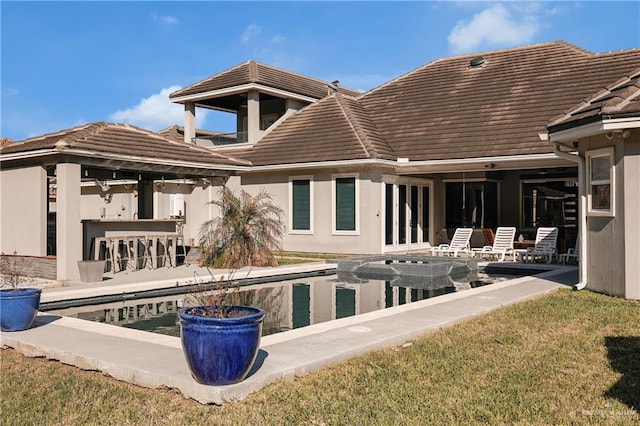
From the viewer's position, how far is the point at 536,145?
764 inches

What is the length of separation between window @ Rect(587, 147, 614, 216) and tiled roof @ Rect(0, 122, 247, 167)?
34.5 ft

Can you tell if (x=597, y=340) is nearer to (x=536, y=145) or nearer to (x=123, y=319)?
(x=123, y=319)

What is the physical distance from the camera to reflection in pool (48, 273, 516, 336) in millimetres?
9875

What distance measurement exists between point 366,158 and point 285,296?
28.9 ft

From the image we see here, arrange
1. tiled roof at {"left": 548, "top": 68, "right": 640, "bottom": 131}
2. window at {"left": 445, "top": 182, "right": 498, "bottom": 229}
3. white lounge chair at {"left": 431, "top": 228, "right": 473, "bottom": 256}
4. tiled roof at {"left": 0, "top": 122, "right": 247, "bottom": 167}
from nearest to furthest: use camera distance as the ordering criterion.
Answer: tiled roof at {"left": 548, "top": 68, "right": 640, "bottom": 131}
tiled roof at {"left": 0, "top": 122, "right": 247, "bottom": 167}
white lounge chair at {"left": 431, "top": 228, "right": 473, "bottom": 256}
window at {"left": 445, "top": 182, "right": 498, "bottom": 229}

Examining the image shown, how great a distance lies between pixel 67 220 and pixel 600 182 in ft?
37.8

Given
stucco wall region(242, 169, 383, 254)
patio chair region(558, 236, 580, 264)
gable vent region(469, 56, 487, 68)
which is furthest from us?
gable vent region(469, 56, 487, 68)

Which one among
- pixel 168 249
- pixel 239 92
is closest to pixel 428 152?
pixel 168 249

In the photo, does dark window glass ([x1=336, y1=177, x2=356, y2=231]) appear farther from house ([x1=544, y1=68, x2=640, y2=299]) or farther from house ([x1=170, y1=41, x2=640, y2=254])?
house ([x1=544, y1=68, x2=640, y2=299])

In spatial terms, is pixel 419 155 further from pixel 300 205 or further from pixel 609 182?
pixel 609 182

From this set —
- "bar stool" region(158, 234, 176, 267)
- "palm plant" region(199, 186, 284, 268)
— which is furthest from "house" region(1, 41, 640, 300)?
"bar stool" region(158, 234, 176, 267)

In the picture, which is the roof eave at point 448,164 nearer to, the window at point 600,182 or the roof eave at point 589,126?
the roof eave at point 589,126

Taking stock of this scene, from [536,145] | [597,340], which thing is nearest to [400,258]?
[536,145]

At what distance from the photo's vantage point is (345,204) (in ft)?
71.5
